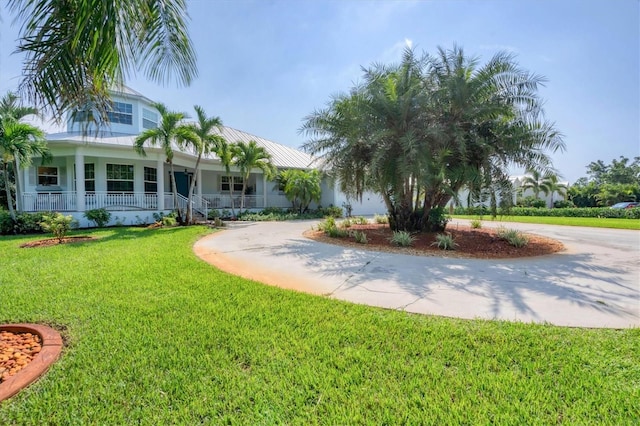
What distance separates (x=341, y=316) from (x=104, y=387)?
241 cm

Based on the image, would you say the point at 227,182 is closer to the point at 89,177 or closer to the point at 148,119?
the point at 148,119

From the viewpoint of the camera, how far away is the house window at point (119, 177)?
15172 mm

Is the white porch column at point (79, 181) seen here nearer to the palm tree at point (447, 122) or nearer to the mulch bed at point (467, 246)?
the mulch bed at point (467, 246)

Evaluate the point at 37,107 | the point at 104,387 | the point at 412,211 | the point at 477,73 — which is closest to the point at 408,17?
the point at 477,73

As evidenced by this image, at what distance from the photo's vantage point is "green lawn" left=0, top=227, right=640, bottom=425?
7.00 ft

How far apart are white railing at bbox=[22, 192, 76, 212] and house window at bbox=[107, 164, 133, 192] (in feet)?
6.01

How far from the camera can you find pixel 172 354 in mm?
2875

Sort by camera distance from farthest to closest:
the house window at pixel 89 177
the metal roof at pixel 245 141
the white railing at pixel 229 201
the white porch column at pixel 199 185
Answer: the white railing at pixel 229 201
the white porch column at pixel 199 185
the house window at pixel 89 177
the metal roof at pixel 245 141

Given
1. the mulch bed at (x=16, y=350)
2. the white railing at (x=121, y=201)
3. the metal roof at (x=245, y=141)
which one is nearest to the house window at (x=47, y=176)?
the metal roof at (x=245, y=141)

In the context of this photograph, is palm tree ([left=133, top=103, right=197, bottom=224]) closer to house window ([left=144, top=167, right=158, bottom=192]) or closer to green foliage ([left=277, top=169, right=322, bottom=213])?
house window ([left=144, top=167, right=158, bottom=192])

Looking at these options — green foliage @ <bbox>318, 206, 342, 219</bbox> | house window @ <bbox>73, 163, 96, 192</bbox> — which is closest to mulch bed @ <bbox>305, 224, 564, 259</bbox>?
green foliage @ <bbox>318, 206, 342, 219</bbox>

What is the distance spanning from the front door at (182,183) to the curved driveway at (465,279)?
1131 cm

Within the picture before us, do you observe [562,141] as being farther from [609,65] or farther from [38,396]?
[38,396]

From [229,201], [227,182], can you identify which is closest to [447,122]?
[229,201]
